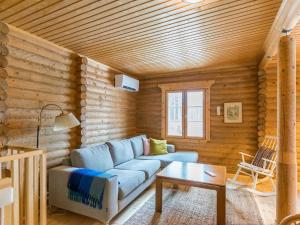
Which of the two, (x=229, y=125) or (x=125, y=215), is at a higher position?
(x=229, y=125)

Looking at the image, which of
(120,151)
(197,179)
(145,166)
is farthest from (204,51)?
(120,151)

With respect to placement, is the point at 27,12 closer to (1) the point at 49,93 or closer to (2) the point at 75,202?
(1) the point at 49,93

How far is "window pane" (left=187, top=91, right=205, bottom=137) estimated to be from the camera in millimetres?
4852

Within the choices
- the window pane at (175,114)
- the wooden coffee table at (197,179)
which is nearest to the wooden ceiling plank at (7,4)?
the wooden coffee table at (197,179)

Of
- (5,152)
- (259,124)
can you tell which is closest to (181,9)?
(5,152)

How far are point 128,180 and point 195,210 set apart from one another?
41.3 inches

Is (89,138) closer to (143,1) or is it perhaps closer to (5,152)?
(5,152)

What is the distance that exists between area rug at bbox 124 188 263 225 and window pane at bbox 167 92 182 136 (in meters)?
1.95

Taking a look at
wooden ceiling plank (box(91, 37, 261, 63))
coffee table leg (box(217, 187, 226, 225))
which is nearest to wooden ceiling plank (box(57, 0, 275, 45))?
wooden ceiling plank (box(91, 37, 261, 63))

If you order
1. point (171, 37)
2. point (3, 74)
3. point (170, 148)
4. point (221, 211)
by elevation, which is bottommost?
point (221, 211)

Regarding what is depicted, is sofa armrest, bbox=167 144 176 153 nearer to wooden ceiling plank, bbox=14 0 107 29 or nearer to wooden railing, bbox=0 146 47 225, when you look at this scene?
wooden railing, bbox=0 146 47 225

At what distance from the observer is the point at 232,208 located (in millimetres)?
2830

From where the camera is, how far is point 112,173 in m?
3.07

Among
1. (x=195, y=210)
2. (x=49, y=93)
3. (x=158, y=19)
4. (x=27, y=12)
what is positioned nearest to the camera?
(x=27, y=12)
